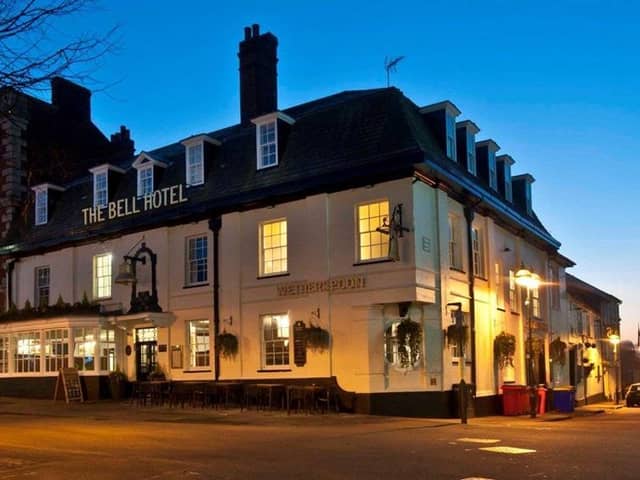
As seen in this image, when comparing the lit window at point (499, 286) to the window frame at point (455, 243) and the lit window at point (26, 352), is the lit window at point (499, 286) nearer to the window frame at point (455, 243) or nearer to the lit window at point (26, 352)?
the window frame at point (455, 243)

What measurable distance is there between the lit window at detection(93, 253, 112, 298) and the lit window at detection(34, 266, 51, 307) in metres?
3.18

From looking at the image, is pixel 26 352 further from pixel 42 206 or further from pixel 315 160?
pixel 315 160

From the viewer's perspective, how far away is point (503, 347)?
88.9 feet

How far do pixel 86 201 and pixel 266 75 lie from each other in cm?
943

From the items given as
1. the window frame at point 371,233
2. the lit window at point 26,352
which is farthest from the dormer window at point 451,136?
the lit window at point 26,352

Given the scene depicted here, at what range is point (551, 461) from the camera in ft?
39.2

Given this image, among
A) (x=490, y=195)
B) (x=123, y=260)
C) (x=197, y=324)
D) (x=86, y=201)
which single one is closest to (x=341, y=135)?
(x=490, y=195)

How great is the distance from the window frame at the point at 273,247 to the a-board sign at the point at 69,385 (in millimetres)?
8487

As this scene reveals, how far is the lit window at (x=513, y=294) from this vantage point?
98.5 feet

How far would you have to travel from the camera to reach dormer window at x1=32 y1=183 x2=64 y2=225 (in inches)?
1356

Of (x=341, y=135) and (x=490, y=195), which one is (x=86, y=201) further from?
(x=490, y=195)

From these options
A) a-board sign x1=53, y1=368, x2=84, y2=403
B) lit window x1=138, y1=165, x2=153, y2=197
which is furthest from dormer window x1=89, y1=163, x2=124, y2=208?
a-board sign x1=53, y1=368, x2=84, y2=403

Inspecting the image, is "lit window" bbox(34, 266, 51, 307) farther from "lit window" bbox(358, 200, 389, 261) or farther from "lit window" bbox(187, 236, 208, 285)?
"lit window" bbox(358, 200, 389, 261)

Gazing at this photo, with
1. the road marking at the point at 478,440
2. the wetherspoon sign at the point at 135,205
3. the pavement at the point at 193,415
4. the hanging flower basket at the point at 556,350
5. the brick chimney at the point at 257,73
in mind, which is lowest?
the pavement at the point at 193,415
